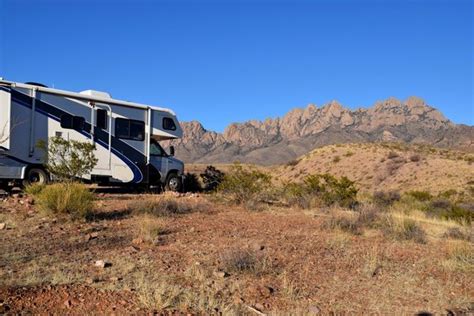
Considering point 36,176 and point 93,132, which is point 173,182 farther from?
point 36,176

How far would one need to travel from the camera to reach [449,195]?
28.6 meters

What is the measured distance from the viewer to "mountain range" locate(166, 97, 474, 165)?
103 meters

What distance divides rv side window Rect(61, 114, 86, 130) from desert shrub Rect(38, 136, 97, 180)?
0.82 m

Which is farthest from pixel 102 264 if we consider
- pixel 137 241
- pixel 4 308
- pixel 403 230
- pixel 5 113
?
pixel 5 113

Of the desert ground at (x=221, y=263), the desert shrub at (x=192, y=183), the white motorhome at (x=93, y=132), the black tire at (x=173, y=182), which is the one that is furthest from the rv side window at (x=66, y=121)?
the desert shrub at (x=192, y=183)

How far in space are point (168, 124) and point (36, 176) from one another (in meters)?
5.36

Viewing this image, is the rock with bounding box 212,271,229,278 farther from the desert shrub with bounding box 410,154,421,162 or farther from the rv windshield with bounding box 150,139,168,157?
the desert shrub with bounding box 410,154,421,162

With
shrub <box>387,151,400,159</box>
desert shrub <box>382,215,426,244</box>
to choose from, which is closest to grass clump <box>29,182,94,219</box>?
desert shrub <box>382,215,426,244</box>

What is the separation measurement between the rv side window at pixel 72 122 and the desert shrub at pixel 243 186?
16.5ft

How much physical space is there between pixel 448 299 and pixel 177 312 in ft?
11.5

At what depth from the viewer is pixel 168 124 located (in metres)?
18.0

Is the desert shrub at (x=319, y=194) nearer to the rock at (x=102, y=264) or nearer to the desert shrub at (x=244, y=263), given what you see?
the desert shrub at (x=244, y=263)

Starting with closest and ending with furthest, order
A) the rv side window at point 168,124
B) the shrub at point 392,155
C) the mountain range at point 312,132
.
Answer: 1. the rv side window at point 168,124
2. the shrub at point 392,155
3. the mountain range at point 312,132

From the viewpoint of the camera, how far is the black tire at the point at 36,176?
46.3 ft
